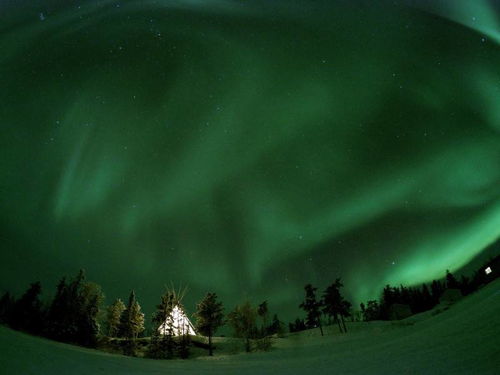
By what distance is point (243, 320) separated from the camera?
151 feet

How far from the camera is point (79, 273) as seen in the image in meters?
44.2

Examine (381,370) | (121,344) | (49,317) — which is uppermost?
(49,317)

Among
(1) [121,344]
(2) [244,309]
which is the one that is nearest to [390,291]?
(2) [244,309]

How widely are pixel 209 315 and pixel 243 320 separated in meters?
6.57

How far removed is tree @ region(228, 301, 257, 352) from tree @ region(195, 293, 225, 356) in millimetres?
4540

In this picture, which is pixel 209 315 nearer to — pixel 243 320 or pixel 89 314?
pixel 243 320

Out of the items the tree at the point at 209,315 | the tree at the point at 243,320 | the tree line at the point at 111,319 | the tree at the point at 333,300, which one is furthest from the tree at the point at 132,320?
the tree at the point at 333,300

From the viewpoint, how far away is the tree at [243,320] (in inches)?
1797

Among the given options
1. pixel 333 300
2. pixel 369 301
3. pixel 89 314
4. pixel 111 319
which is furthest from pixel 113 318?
pixel 369 301

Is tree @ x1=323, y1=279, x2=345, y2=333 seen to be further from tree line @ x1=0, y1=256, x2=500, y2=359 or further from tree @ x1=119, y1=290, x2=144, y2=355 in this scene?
tree @ x1=119, y1=290, x2=144, y2=355

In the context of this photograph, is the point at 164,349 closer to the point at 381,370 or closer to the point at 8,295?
the point at 381,370

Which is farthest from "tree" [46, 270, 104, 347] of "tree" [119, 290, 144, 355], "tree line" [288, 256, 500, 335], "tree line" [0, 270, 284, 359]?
"tree line" [288, 256, 500, 335]

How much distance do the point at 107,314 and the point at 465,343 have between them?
184ft

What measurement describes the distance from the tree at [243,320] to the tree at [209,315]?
4.54 m
